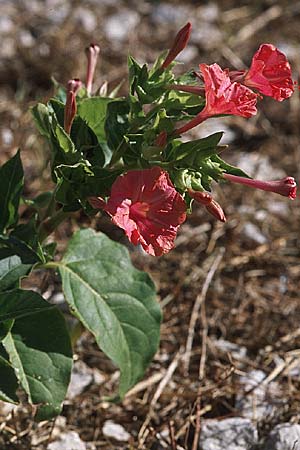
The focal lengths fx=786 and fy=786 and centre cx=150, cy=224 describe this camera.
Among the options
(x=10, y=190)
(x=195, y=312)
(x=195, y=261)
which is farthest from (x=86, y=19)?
(x=10, y=190)

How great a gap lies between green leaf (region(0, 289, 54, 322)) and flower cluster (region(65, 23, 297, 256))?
0.76 feet

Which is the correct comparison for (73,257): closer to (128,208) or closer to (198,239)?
(128,208)

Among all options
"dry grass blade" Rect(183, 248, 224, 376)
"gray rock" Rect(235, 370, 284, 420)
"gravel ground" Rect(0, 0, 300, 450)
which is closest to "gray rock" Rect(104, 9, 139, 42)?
"gravel ground" Rect(0, 0, 300, 450)

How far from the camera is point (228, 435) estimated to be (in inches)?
80.4

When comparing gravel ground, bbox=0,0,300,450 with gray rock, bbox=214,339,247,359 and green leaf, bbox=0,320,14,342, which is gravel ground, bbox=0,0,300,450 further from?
green leaf, bbox=0,320,14,342

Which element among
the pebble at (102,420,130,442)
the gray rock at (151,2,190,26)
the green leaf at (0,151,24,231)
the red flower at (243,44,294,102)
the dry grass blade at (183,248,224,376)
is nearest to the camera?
the red flower at (243,44,294,102)

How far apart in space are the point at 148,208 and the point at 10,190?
1.46 ft

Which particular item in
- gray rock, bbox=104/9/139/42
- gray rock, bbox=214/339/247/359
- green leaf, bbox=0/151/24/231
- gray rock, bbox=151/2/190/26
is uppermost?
green leaf, bbox=0/151/24/231

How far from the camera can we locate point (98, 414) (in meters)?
2.15

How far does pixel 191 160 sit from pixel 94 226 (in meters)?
1.10

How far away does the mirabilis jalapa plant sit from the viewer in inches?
61.5

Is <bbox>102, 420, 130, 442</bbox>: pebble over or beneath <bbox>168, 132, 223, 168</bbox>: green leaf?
beneath

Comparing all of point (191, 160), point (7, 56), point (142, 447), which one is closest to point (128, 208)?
point (191, 160)

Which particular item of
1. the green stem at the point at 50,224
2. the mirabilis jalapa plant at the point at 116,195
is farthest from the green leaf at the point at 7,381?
the green stem at the point at 50,224
